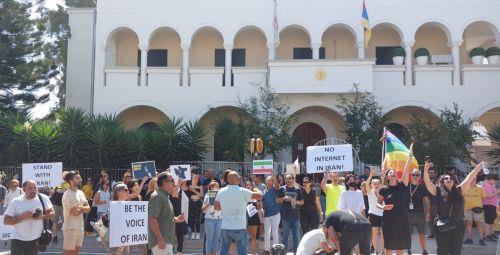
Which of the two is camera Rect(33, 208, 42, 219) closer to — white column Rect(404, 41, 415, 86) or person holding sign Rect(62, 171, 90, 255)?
person holding sign Rect(62, 171, 90, 255)

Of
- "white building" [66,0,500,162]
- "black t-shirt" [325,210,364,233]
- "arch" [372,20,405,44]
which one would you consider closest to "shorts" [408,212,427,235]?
"black t-shirt" [325,210,364,233]

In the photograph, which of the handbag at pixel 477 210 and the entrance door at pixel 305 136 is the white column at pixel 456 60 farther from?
the handbag at pixel 477 210

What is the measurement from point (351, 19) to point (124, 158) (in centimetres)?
1119

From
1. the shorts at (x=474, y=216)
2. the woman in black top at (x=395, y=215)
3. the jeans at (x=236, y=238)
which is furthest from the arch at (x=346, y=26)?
the jeans at (x=236, y=238)

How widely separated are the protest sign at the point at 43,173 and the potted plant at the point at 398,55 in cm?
1483

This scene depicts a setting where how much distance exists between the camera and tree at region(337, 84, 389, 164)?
63.7 ft

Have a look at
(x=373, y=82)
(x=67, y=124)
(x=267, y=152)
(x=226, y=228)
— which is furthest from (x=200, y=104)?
(x=226, y=228)

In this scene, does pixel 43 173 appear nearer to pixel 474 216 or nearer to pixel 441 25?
pixel 474 216

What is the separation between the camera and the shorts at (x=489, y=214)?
542 inches

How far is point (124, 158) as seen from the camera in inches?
774

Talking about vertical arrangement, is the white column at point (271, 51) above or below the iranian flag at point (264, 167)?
above

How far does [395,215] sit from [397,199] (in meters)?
0.29

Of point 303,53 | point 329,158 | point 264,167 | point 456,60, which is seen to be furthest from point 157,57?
point 329,158

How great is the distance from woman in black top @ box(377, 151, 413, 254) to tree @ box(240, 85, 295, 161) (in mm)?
10530
